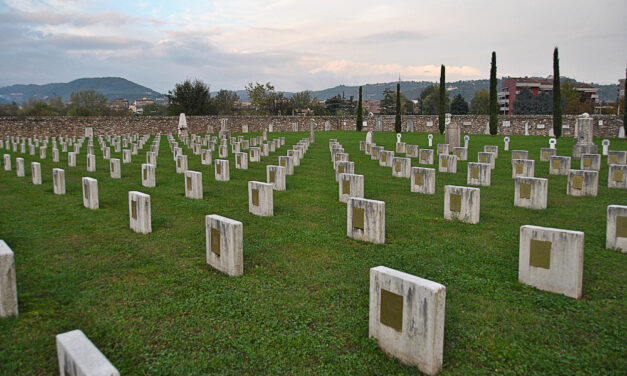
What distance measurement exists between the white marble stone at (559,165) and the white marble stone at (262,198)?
10.5m

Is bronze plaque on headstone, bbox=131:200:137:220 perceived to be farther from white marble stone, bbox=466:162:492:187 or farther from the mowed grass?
white marble stone, bbox=466:162:492:187

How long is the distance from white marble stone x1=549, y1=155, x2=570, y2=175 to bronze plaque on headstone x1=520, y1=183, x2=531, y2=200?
5986 millimetres

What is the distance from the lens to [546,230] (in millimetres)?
5082

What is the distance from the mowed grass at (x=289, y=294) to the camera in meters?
3.74

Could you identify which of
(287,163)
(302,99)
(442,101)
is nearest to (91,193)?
(287,163)

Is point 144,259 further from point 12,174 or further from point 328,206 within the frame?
point 12,174

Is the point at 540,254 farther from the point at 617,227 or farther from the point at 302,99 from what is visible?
the point at 302,99

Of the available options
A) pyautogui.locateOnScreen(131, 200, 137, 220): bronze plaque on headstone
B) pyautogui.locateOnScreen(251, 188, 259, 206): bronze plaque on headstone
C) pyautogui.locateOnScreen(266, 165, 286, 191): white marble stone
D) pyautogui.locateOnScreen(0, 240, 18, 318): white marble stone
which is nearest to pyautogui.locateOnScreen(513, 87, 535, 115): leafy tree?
pyautogui.locateOnScreen(266, 165, 286, 191): white marble stone

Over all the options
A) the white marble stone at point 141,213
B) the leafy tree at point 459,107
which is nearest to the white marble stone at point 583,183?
the white marble stone at point 141,213

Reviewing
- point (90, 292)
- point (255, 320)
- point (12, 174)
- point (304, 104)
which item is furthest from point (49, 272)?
point (304, 104)

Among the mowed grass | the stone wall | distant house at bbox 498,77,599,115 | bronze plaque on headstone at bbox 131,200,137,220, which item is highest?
distant house at bbox 498,77,599,115

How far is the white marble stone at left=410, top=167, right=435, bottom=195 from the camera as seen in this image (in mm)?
11445

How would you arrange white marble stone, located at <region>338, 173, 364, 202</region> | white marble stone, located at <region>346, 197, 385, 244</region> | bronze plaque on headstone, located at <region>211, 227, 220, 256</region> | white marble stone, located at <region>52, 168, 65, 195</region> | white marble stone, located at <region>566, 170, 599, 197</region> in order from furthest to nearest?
white marble stone, located at <region>52, 168, 65, 195</region> → white marble stone, located at <region>566, 170, 599, 197</region> → white marble stone, located at <region>338, 173, 364, 202</region> → white marble stone, located at <region>346, 197, 385, 244</region> → bronze plaque on headstone, located at <region>211, 227, 220, 256</region>

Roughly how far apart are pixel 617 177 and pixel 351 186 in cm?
758
